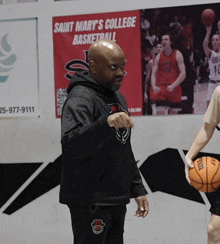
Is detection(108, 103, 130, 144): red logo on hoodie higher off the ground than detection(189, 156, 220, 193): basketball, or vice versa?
detection(108, 103, 130, 144): red logo on hoodie

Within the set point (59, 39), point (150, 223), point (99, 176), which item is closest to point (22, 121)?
point (59, 39)

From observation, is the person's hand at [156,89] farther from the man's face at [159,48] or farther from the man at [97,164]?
the man at [97,164]

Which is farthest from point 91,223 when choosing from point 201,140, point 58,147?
point 58,147

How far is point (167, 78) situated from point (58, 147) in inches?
58.7

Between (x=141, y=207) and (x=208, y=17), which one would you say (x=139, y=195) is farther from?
(x=208, y=17)

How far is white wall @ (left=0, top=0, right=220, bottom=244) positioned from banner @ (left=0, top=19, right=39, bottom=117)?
0.25ft

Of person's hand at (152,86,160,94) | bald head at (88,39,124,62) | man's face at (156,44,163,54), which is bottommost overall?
person's hand at (152,86,160,94)

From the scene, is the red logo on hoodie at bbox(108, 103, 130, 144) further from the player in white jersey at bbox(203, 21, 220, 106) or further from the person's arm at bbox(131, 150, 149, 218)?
the player in white jersey at bbox(203, 21, 220, 106)

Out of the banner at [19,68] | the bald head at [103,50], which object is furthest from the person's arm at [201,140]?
the banner at [19,68]

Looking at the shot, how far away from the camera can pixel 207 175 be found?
324 centimetres

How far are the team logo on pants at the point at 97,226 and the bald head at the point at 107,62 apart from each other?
85 cm

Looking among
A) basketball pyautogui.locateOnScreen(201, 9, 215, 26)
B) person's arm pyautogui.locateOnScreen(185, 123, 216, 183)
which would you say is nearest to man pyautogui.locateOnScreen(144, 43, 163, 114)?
basketball pyautogui.locateOnScreen(201, 9, 215, 26)

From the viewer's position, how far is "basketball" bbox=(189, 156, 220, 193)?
3.24 m

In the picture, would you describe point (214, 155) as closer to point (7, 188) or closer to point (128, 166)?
point (128, 166)
